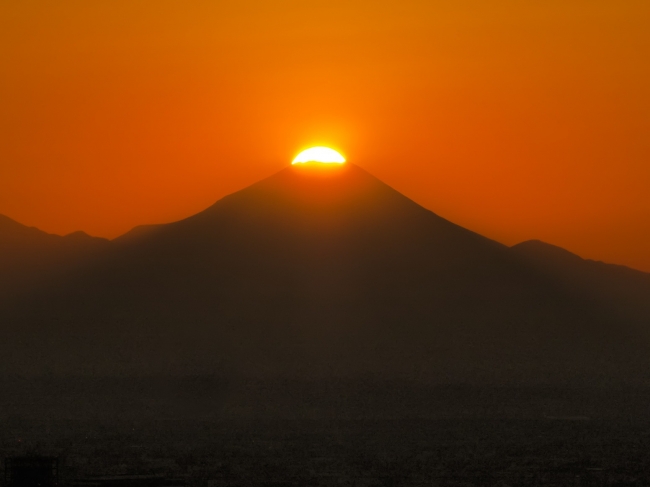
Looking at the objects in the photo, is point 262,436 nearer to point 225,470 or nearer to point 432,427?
point 432,427

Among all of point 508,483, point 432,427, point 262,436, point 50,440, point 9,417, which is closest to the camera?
point 508,483

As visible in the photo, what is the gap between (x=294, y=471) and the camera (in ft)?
240

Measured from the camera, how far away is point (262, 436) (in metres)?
124

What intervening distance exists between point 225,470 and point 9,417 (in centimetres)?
10543

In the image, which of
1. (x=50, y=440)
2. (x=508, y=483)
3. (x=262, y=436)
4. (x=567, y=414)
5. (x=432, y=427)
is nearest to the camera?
(x=508, y=483)

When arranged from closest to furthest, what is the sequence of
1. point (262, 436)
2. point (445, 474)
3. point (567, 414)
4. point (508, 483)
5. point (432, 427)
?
point (508, 483)
point (445, 474)
point (262, 436)
point (432, 427)
point (567, 414)

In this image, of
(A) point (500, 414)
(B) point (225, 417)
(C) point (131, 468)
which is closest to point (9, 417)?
(B) point (225, 417)

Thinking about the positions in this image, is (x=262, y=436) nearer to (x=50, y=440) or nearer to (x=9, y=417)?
(x=50, y=440)

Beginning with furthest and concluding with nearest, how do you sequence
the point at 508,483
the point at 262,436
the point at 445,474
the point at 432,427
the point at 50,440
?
1. the point at 432,427
2. the point at 262,436
3. the point at 50,440
4. the point at 445,474
5. the point at 508,483

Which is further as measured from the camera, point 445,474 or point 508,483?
point 445,474

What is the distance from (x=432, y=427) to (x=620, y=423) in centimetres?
2186

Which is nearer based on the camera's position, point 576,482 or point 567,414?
point 576,482

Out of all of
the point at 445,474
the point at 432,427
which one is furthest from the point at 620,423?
the point at 445,474

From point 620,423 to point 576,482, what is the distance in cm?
8388
